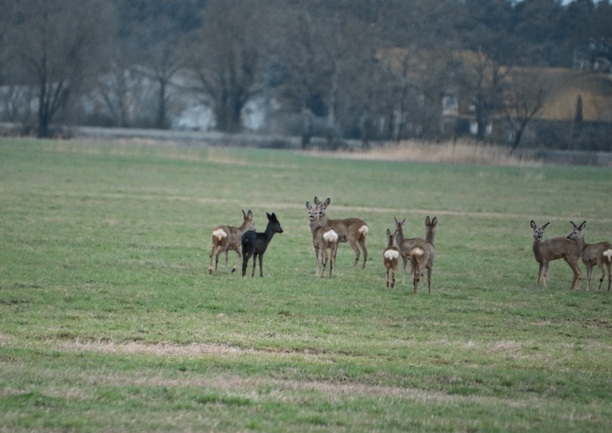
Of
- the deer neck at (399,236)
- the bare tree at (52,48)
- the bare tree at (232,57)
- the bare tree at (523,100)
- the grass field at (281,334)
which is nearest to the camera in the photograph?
the grass field at (281,334)

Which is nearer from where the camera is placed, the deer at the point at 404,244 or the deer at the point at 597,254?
the deer at the point at 597,254

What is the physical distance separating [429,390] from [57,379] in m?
3.33

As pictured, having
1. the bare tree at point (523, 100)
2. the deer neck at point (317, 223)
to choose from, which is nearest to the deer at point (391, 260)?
the deer neck at point (317, 223)

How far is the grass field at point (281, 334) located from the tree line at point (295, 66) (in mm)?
58347

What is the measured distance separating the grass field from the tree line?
58.3m

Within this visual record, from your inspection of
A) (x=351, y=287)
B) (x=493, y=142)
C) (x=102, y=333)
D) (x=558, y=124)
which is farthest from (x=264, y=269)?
(x=558, y=124)

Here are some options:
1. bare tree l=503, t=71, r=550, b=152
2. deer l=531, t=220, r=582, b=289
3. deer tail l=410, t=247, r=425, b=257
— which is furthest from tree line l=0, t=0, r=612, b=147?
deer tail l=410, t=247, r=425, b=257

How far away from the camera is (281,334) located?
14367 millimetres

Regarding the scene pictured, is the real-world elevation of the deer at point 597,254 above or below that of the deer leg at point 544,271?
above

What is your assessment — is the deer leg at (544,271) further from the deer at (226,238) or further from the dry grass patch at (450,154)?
the dry grass patch at (450,154)

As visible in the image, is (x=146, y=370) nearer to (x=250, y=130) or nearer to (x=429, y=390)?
(x=429, y=390)

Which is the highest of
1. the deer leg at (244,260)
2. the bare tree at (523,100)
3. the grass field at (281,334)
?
the bare tree at (523,100)

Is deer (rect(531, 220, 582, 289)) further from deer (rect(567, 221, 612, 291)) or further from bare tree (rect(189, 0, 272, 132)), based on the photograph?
bare tree (rect(189, 0, 272, 132))

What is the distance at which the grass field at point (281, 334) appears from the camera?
33.0 ft
